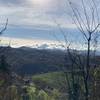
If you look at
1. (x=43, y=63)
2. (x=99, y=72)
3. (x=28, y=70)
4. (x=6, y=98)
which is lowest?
(x=43, y=63)

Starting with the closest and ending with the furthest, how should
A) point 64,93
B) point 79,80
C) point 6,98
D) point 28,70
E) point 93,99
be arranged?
1. point 93,99
2. point 79,80
3. point 6,98
4. point 64,93
5. point 28,70

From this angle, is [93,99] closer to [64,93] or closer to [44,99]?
[44,99]

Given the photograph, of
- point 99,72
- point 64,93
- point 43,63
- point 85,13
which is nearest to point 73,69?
point 99,72

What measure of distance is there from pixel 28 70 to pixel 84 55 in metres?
127

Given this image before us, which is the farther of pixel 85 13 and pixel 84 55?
pixel 84 55

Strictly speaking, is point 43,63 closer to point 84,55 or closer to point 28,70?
point 28,70

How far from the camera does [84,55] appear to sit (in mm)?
19422

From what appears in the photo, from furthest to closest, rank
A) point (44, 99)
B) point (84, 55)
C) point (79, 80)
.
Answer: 1. point (44, 99)
2. point (79, 80)
3. point (84, 55)

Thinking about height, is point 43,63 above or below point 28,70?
below

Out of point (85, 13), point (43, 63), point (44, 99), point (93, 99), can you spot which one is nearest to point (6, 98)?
point (44, 99)

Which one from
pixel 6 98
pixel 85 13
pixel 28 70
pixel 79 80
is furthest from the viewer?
pixel 28 70

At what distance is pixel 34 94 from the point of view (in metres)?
37.0

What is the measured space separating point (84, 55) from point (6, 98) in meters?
14.4

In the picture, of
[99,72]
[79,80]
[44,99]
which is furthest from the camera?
Result: [44,99]
